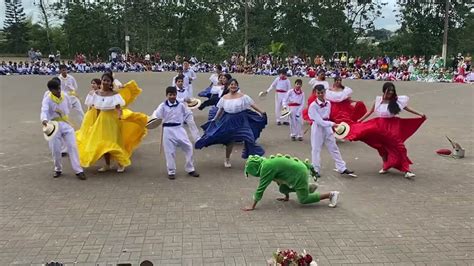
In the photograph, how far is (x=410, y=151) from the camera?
10.1 m

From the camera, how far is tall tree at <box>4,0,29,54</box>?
53719 millimetres

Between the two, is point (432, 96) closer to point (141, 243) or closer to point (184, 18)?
point (141, 243)

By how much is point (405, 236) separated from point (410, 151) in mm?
4938

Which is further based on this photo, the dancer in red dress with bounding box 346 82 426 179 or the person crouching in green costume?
the dancer in red dress with bounding box 346 82 426 179

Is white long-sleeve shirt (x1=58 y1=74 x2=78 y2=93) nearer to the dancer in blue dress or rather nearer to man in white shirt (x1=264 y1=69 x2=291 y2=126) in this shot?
the dancer in blue dress

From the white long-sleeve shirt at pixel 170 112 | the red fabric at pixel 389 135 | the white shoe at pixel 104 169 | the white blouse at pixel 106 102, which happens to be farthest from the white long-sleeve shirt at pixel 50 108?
the red fabric at pixel 389 135

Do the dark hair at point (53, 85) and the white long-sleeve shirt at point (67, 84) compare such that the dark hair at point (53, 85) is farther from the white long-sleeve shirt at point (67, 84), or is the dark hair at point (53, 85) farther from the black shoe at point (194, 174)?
the white long-sleeve shirt at point (67, 84)

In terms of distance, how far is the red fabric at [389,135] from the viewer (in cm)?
805

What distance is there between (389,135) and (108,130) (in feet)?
15.8

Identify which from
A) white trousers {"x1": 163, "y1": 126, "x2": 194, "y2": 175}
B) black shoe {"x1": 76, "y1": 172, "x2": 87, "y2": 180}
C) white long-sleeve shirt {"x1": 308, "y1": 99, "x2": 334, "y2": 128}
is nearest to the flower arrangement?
white long-sleeve shirt {"x1": 308, "y1": 99, "x2": 334, "y2": 128}

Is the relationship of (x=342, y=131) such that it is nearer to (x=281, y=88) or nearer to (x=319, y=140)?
(x=319, y=140)

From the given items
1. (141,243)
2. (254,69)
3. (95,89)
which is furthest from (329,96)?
(254,69)

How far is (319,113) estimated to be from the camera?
787 centimetres

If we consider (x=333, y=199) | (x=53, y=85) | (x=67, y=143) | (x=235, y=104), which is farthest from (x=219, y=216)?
(x=53, y=85)
